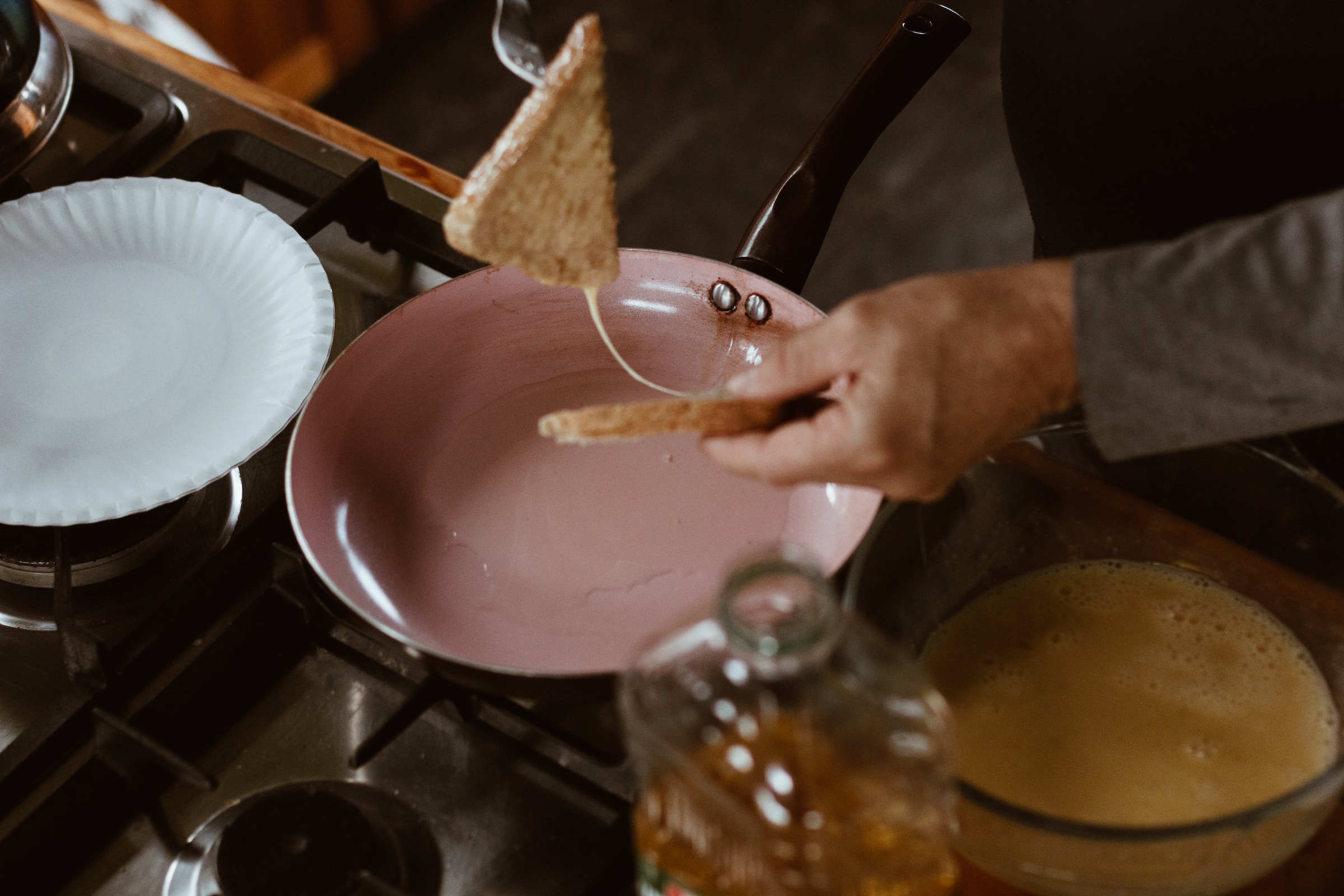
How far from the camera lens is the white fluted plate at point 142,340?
81 cm

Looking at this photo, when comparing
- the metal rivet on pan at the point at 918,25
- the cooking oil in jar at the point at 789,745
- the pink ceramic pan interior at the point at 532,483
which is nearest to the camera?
the cooking oil in jar at the point at 789,745

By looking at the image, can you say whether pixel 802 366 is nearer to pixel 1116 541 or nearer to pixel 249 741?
pixel 1116 541

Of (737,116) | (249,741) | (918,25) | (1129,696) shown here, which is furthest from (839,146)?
(737,116)

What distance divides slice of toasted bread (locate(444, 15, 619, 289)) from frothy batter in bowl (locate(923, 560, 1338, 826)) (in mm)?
309

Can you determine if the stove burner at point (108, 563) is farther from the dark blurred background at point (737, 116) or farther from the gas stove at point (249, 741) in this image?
the dark blurred background at point (737, 116)

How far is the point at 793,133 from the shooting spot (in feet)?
7.78

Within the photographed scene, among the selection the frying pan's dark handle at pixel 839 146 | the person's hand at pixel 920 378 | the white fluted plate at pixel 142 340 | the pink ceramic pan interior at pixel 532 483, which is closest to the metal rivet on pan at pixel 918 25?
the frying pan's dark handle at pixel 839 146

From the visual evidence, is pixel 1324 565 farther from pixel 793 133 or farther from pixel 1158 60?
pixel 793 133

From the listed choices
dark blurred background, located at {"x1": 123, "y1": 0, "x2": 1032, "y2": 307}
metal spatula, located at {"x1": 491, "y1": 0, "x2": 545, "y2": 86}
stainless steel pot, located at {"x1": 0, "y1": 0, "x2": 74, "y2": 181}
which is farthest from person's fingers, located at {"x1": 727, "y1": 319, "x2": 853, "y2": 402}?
dark blurred background, located at {"x1": 123, "y1": 0, "x2": 1032, "y2": 307}

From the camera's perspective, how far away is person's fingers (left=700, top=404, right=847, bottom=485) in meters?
0.63

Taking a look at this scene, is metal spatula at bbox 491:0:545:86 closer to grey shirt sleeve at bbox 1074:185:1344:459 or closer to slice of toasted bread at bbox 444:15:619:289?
slice of toasted bread at bbox 444:15:619:289

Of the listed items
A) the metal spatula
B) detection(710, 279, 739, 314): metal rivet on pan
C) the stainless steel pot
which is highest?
the metal spatula

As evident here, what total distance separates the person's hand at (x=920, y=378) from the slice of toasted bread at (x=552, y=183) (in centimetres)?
14

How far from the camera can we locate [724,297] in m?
0.88
